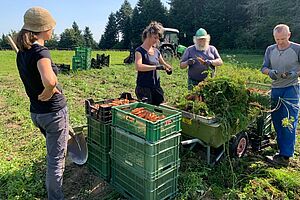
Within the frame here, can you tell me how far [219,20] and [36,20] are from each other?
4174 centimetres

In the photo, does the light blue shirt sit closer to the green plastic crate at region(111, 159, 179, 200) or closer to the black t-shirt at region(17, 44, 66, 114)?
the green plastic crate at region(111, 159, 179, 200)

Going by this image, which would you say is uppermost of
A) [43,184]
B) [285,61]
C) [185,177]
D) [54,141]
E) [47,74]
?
[285,61]

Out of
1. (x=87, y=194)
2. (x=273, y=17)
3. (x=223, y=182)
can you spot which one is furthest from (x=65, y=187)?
(x=273, y=17)

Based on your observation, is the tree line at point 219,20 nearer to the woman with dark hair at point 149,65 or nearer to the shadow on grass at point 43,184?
the woman with dark hair at point 149,65

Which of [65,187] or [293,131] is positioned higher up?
[293,131]

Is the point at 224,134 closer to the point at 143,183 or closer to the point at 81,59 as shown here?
the point at 143,183

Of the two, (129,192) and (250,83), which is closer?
(129,192)

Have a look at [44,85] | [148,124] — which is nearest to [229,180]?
[148,124]

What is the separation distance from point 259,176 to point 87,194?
2.16 metres

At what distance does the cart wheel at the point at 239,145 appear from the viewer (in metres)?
3.76

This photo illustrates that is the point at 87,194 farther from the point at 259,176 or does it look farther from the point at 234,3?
the point at 234,3

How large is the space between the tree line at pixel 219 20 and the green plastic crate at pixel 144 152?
71.5 ft

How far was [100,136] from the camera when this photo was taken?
10.3 ft

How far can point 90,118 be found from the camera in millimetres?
3289
